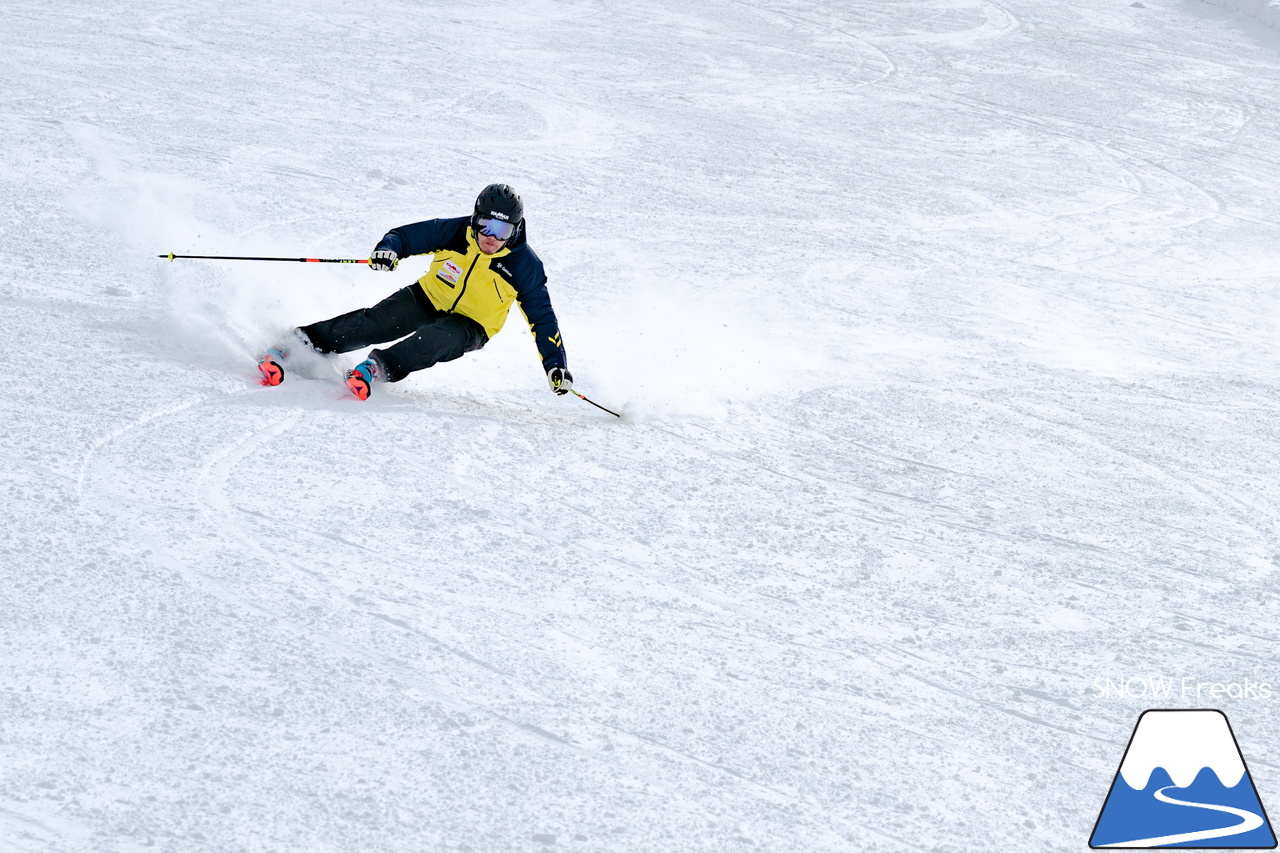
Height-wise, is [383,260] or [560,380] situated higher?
[383,260]

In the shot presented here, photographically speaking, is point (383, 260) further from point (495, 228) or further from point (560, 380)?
point (560, 380)

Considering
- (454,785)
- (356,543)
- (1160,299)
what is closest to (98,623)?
(356,543)

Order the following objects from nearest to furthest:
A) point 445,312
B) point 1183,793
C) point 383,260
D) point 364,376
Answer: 1. point 1183,793
2. point 383,260
3. point 364,376
4. point 445,312

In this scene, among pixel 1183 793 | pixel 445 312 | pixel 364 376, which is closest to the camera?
pixel 1183 793

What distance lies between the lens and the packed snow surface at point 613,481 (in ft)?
10.3

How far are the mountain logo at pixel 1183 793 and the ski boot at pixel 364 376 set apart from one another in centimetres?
336

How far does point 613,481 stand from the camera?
4.82 meters

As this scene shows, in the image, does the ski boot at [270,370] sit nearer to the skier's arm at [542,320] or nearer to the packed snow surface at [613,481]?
the packed snow surface at [613,481]

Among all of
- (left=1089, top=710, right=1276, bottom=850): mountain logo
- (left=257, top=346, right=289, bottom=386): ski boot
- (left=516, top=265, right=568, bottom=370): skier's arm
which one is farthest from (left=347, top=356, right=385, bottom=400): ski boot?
(left=1089, top=710, right=1276, bottom=850): mountain logo

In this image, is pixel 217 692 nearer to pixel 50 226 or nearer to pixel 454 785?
pixel 454 785

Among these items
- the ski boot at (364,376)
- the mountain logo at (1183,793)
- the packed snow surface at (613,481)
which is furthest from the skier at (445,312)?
the mountain logo at (1183,793)

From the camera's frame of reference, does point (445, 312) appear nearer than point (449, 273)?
No

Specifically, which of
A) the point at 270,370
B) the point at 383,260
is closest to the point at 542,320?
the point at 383,260

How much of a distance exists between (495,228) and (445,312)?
1.88 feet
